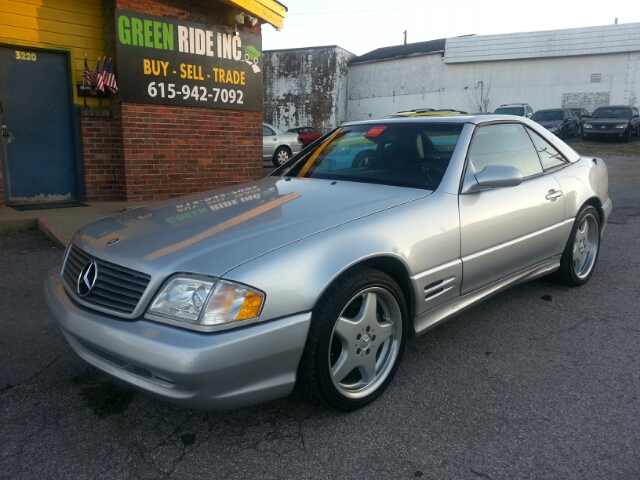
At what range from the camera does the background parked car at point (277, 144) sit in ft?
55.3

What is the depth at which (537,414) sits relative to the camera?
2711 mm

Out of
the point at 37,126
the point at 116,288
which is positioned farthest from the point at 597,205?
the point at 37,126

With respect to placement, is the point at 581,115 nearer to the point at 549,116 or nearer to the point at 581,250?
the point at 549,116

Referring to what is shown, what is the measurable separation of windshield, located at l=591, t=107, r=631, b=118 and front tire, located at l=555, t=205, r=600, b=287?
22067mm

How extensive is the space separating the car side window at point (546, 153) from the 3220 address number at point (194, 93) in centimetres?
556

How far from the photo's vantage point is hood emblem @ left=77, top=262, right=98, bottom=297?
2.55 m

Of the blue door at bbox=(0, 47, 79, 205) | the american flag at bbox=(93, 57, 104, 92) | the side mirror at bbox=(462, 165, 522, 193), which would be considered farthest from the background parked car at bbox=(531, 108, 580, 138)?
the side mirror at bbox=(462, 165, 522, 193)

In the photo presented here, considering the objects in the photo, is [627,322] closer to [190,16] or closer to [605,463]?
[605,463]

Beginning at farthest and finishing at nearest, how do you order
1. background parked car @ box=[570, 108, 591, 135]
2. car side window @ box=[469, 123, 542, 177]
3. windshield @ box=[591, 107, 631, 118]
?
background parked car @ box=[570, 108, 591, 135] < windshield @ box=[591, 107, 631, 118] < car side window @ box=[469, 123, 542, 177]

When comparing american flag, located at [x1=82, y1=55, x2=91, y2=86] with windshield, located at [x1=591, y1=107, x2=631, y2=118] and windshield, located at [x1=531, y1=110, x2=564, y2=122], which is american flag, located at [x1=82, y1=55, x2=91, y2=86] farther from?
windshield, located at [x1=591, y1=107, x2=631, y2=118]

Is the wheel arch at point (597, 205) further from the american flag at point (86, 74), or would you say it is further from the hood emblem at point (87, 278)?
the american flag at point (86, 74)

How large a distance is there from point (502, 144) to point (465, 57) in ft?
99.6

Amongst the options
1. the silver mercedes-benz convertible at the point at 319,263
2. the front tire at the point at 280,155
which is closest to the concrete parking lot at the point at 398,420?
the silver mercedes-benz convertible at the point at 319,263

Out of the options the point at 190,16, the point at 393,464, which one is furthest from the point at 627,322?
the point at 190,16
